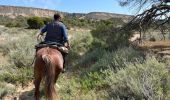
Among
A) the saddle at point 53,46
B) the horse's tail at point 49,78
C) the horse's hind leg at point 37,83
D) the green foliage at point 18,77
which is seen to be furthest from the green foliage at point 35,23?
the horse's tail at point 49,78

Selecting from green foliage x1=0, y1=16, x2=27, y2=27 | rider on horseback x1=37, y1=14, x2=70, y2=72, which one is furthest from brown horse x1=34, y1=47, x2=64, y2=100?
green foliage x1=0, y1=16, x2=27, y2=27

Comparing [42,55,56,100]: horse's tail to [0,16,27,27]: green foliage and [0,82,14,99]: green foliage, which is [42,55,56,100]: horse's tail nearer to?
[0,82,14,99]: green foliage

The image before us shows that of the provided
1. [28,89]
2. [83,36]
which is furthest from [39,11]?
[28,89]

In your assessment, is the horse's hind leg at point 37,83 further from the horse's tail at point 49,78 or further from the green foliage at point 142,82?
the green foliage at point 142,82

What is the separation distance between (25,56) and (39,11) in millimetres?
142308

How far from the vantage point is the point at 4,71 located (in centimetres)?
1218

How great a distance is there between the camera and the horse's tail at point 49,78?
824 cm

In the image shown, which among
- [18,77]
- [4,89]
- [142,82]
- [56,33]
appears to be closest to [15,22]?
[18,77]

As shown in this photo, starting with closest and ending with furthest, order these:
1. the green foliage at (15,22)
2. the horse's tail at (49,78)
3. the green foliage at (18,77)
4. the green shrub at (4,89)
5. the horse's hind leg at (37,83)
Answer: the horse's tail at (49,78) → the horse's hind leg at (37,83) → the green shrub at (4,89) → the green foliage at (18,77) → the green foliage at (15,22)

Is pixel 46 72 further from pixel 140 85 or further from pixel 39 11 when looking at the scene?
pixel 39 11

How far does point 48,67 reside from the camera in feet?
27.9

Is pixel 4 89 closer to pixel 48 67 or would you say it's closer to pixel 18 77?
pixel 18 77

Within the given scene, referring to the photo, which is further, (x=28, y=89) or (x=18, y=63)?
(x=18, y=63)

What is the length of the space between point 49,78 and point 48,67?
253mm
